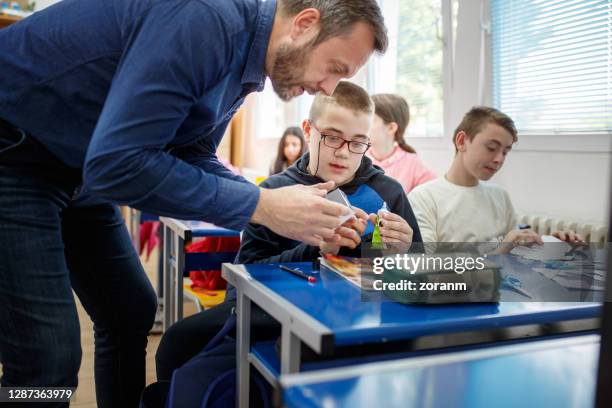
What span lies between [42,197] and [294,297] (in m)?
0.52

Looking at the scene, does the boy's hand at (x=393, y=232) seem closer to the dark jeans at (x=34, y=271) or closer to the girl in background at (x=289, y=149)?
the dark jeans at (x=34, y=271)

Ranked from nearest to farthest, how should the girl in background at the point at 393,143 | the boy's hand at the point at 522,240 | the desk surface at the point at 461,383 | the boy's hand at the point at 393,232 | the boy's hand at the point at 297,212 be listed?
the desk surface at the point at 461,383 → the boy's hand at the point at 297,212 → the boy's hand at the point at 393,232 → the boy's hand at the point at 522,240 → the girl in background at the point at 393,143

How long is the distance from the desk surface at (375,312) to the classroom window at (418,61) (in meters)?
2.23

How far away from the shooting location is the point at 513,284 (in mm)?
1109

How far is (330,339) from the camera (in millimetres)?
751

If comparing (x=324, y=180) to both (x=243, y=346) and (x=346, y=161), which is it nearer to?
(x=346, y=161)

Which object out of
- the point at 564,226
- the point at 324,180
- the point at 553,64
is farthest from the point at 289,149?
the point at 324,180

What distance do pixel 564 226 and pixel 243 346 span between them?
1.64m

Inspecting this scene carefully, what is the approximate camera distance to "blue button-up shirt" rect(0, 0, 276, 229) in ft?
2.85

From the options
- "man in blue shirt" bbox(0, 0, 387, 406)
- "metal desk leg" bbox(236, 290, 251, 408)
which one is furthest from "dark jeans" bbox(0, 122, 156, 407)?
"metal desk leg" bbox(236, 290, 251, 408)

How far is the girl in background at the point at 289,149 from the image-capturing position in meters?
3.66

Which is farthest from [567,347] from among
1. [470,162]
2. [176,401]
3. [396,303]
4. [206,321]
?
[470,162]

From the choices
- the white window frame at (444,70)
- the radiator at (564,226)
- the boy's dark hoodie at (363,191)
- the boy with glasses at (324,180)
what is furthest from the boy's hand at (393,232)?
the white window frame at (444,70)

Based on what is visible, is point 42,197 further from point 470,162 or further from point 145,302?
point 470,162
